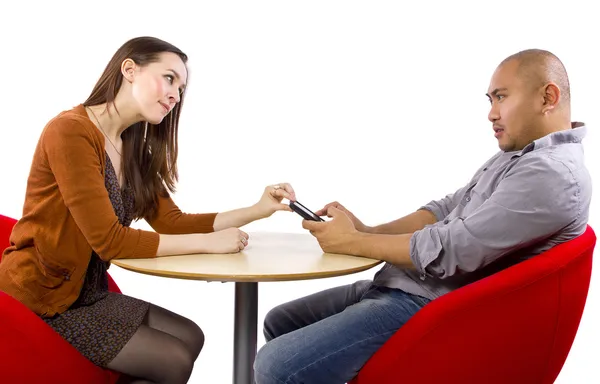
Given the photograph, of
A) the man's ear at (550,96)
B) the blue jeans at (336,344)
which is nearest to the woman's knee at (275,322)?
the blue jeans at (336,344)

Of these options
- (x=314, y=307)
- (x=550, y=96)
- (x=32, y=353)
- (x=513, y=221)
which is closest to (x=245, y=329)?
(x=314, y=307)

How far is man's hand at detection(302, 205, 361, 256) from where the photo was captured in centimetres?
240

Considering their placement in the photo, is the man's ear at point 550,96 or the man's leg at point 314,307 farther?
the man's leg at point 314,307

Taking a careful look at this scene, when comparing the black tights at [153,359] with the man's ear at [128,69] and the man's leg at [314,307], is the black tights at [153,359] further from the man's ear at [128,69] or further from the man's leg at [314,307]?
the man's ear at [128,69]

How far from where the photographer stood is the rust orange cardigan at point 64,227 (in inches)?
87.7

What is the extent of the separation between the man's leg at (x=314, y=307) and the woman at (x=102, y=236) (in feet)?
1.03

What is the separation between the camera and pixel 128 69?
8.20ft

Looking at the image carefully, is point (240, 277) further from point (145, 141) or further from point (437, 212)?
point (437, 212)

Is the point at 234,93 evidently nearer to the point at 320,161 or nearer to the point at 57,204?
the point at 320,161

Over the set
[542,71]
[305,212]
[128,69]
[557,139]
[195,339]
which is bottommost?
[195,339]

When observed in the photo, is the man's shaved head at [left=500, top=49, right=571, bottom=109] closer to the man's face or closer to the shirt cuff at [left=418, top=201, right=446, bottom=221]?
the man's face

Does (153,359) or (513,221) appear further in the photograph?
(153,359)

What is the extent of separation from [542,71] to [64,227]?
5.40 ft

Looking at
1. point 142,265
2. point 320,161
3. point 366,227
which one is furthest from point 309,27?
point 142,265
